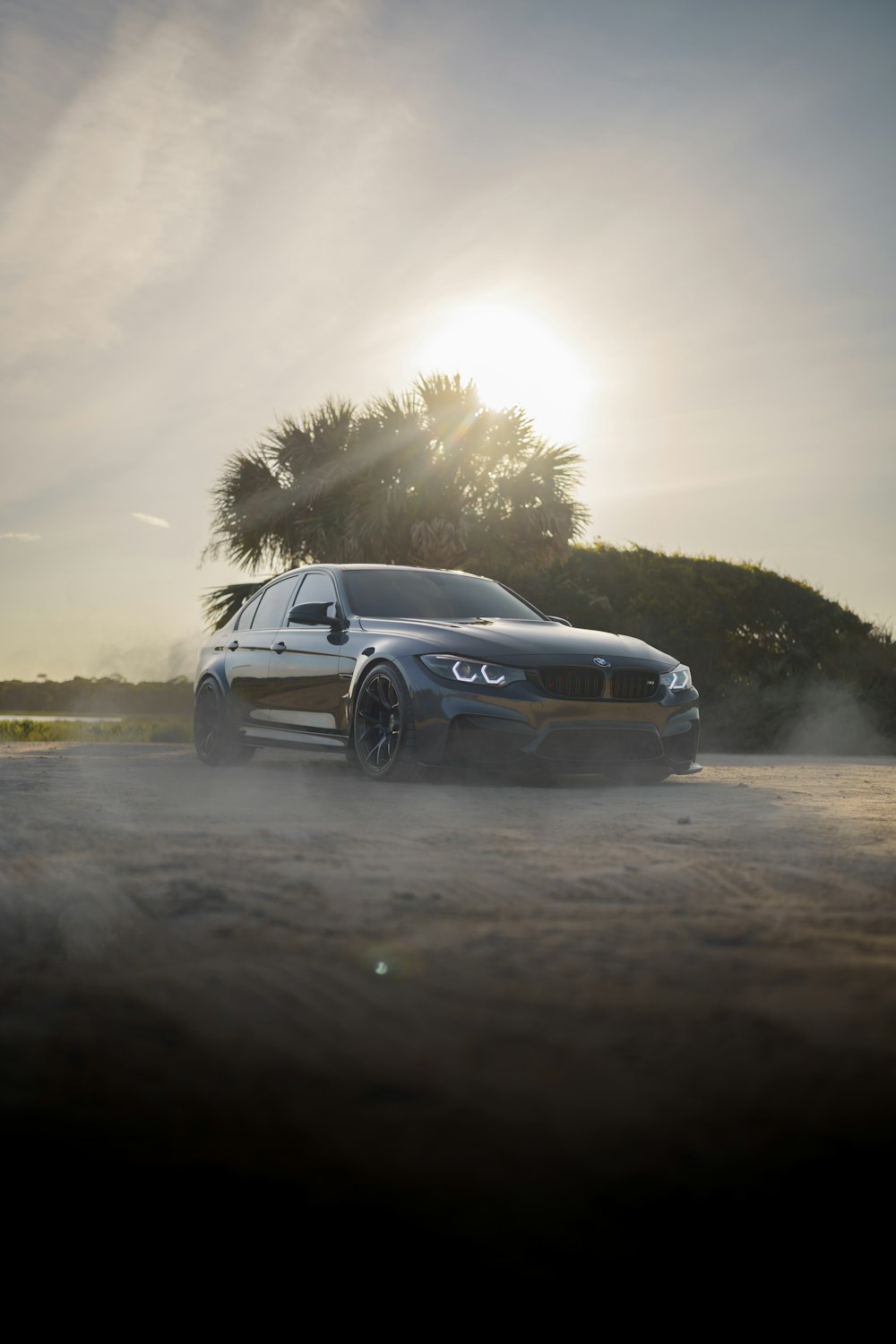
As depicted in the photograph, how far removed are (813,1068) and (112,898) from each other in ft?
6.96

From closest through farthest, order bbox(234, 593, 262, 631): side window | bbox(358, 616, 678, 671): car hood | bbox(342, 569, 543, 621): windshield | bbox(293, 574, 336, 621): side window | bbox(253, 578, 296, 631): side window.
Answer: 1. bbox(358, 616, 678, 671): car hood
2. bbox(342, 569, 543, 621): windshield
3. bbox(293, 574, 336, 621): side window
4. bbox(253, 578, 296, 631): side window
5. bbox(234, 593, 262, 631): side window

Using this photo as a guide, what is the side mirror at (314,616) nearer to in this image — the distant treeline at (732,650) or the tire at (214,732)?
the tire at (214,732)

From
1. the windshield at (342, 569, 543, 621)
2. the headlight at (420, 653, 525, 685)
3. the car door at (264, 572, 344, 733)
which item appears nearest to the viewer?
the headlight at (420, 653, 525, 685)

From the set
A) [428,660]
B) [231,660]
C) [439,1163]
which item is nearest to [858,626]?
[231,660]

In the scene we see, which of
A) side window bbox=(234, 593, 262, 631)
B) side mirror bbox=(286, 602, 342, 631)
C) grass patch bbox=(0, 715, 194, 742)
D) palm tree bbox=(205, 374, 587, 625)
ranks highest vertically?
palm tree bbox=(205, 374, 587, 625)

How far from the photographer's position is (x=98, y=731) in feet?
Answer: 53.9

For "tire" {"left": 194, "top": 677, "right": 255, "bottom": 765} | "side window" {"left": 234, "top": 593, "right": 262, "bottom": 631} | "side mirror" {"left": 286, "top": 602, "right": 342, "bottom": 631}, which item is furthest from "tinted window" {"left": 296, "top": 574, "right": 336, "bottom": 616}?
"tire" {"left": 194, "top": 677, "right": 255, "bottom": 765}

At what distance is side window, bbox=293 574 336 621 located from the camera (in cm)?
899

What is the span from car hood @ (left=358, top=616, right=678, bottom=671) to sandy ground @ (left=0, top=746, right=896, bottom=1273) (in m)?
2.84

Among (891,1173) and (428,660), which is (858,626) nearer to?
(428,660)

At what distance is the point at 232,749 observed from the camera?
9.92 meters

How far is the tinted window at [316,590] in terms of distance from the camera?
8992 millimetres

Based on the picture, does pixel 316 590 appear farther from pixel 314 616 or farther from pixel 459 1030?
pixel 459 1030

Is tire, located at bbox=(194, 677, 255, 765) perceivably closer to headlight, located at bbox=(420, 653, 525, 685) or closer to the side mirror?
the side mirror
